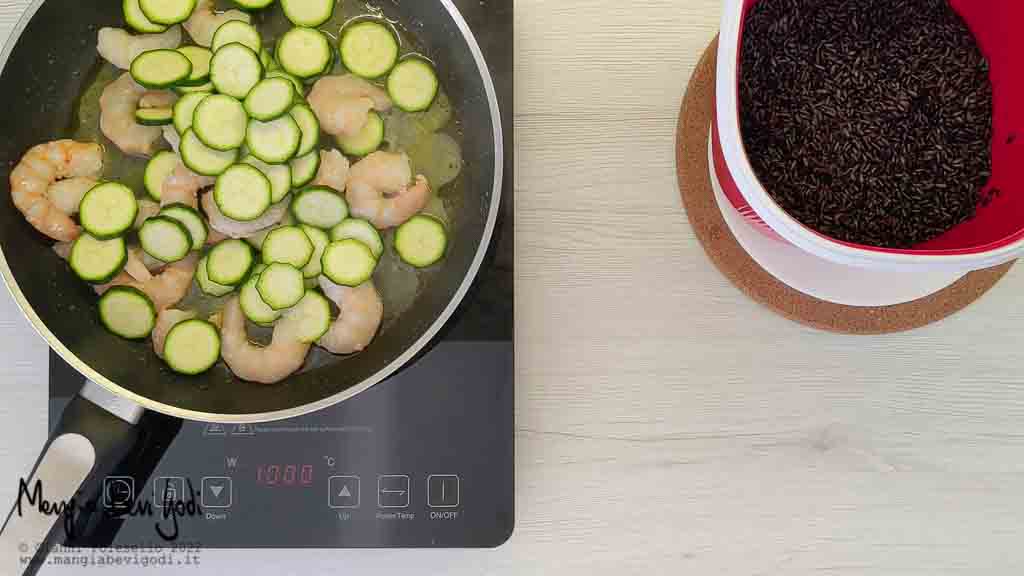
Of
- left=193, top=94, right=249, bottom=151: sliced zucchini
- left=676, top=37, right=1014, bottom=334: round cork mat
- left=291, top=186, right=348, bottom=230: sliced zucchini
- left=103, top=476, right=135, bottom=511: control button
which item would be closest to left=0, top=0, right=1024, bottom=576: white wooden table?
left=676, top=37, right=1014, bottom=334: round cork mat

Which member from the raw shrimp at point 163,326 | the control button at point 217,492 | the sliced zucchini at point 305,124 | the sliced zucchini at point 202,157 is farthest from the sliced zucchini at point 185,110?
the control button at point 217,492

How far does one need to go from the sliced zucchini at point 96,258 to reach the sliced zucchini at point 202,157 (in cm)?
13

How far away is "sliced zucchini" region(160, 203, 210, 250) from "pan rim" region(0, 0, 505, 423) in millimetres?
179

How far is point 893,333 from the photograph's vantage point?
1023mm

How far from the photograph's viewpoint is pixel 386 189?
98cm

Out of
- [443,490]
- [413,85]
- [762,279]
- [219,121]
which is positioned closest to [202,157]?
[219,121]

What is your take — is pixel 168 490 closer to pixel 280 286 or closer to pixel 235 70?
pixel 280 286

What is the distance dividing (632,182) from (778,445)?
0.38m

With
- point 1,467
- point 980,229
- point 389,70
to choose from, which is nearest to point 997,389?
point 980,229

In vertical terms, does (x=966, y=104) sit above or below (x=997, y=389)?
above

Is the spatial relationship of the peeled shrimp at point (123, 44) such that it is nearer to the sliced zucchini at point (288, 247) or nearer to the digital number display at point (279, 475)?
the sliced zucchini at point (288, 247)

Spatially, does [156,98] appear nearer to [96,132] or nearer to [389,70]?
[96,132]

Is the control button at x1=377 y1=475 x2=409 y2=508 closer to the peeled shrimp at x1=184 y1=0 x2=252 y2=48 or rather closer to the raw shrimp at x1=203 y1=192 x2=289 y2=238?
the raw shrimp at x1=203 y1=192 x2=289 y2=238

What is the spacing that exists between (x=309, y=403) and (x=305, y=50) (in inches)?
16.7
